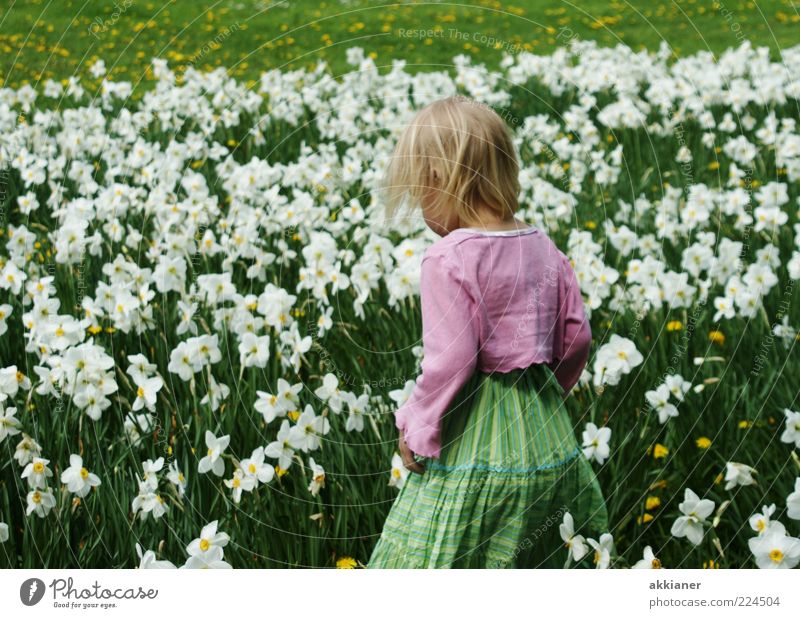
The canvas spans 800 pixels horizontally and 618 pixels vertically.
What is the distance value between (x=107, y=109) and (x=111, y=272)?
9.88 ft

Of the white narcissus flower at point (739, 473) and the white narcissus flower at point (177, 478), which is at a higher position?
the white narcissus flower at point (177, 478)

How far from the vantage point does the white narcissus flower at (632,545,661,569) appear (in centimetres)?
238

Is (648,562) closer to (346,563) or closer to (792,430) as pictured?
(792,430)

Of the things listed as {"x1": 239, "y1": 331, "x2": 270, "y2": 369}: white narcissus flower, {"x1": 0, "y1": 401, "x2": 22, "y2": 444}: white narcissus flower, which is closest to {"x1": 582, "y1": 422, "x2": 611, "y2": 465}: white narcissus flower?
{"x1": 239, "y1": 331, "x2": 270, "y2": 369}: white narcissus flower

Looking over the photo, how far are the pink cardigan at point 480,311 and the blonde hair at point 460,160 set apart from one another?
0.10m

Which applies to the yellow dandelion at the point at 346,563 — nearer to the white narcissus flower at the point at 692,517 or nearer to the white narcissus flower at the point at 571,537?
the white narcissus flower at the point at 571,537

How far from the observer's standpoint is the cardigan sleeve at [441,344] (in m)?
2.12

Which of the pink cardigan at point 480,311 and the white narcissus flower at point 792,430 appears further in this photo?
the white narcissus flower at point 792,430

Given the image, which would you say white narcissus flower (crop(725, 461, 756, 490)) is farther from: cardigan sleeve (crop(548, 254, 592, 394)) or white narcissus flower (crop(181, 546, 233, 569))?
white narcissus flower (crop(181, 546, 233, 569))

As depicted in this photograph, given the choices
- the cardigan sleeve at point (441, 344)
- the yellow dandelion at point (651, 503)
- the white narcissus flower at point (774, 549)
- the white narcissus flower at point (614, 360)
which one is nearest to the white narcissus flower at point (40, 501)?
the cardigan sleeve at point (441, 344)

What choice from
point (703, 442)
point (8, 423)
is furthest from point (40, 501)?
point (703, 442)

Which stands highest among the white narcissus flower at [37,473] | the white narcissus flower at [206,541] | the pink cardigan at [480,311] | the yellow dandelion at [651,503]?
the pink cardigan at [480,311]

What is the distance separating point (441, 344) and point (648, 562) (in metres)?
0.86

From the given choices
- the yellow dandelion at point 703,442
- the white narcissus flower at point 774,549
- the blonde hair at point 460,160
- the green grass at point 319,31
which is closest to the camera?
the blonde hair at point 460,160
